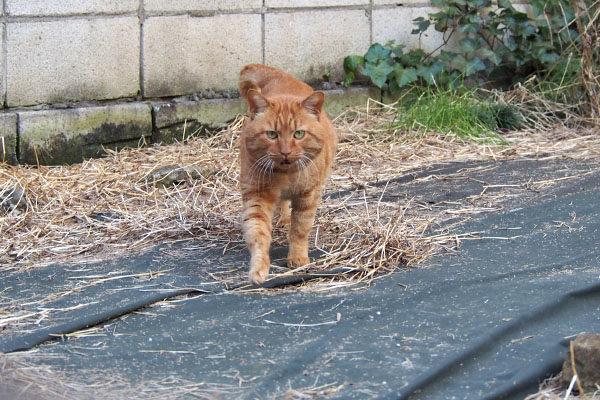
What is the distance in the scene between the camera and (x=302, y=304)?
2.70 metres

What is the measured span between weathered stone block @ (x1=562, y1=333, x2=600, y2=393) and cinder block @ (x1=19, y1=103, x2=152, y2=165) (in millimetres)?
3770

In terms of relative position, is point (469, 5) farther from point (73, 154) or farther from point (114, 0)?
point (73, 154)

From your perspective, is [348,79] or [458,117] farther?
[348,79]

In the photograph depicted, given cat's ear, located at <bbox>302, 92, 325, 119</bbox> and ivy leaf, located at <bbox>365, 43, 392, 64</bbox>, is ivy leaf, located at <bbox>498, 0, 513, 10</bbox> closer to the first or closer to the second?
ivy leaf, located at <bbox>365, 43, 392, 64</bbox>

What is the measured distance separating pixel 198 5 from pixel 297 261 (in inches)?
112

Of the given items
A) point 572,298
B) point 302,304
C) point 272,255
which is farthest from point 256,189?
point 572,298

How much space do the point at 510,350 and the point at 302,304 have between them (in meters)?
0.78

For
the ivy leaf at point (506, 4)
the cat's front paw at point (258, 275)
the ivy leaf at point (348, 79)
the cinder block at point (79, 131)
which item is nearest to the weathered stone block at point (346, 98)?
the ivy leaf at point (348, 79)

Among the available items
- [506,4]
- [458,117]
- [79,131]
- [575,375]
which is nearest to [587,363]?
[575,375]

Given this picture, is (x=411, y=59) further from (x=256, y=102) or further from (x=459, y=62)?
(x=256, y=102)

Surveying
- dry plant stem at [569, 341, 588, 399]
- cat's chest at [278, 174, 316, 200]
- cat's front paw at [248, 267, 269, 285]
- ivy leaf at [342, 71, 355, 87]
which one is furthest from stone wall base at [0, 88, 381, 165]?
dry plant stem at [569, 341, 588, 399]

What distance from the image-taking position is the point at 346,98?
6094mm

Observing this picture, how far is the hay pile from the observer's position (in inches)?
136

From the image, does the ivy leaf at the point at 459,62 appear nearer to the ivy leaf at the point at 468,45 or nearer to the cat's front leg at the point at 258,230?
the ivy leaf at the point at 468,45
